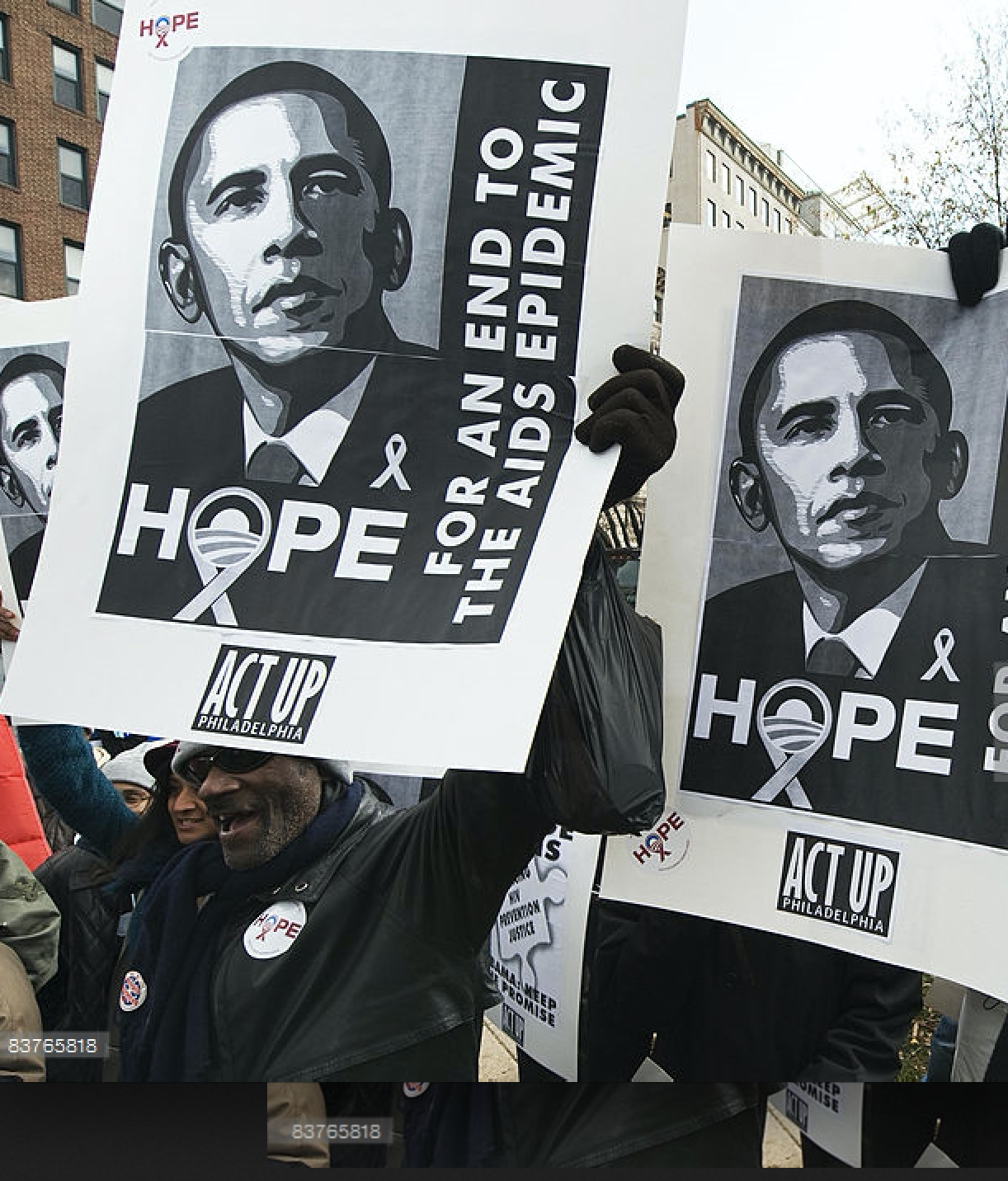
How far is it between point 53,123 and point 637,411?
Answer: 972 mm

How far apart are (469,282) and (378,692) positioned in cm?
59

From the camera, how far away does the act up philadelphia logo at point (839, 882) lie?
5.90 ft

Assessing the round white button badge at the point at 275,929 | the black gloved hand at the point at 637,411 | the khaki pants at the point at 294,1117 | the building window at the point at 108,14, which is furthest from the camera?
the khaki pants at the point at 294,1117

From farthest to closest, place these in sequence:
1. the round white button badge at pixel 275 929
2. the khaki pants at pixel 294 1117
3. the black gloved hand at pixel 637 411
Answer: the khaki pants at pixel 294 1117 < the round white button badge at pixel 275 929 < the black gloved hand at pixel 637 411

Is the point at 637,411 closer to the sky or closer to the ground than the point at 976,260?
closer to the ground

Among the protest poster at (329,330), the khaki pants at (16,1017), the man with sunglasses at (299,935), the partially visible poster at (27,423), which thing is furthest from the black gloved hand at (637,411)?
the khaki pants at (16,1017)

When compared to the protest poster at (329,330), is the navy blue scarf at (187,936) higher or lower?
lower

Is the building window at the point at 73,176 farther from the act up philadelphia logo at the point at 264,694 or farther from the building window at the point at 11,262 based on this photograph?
the act up philadelphia logo at the point at 264,694

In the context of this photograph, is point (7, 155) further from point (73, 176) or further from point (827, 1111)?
point (827, 1111)

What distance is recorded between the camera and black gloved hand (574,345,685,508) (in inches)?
62.7

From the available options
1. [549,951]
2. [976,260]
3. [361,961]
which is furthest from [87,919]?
[976,260]

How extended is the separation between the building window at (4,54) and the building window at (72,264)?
0.26m

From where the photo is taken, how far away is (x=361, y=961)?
183cm

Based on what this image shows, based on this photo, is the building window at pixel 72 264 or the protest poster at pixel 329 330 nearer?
the protest poster at pixel 329 330
